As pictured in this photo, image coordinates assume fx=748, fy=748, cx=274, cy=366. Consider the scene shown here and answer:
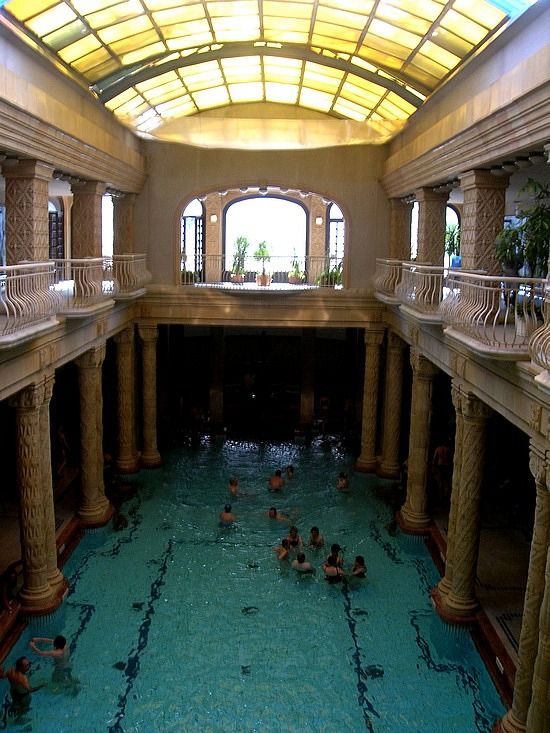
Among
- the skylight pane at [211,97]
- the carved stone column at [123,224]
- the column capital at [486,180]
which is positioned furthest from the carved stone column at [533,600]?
the skylight pane at [211,97]

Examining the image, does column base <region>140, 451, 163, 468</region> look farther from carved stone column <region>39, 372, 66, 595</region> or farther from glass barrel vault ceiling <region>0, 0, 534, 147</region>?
glass barrel vault ceiling <region>0, 0, 534, 147</region>

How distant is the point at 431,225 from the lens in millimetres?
14469

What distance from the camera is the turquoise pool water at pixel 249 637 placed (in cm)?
953

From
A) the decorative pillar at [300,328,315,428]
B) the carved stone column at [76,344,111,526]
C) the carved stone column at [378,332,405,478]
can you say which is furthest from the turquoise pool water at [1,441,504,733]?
the decorative pillar at [300,328,315,428]

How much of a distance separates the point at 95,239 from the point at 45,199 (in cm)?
306

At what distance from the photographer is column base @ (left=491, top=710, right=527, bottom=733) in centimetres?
855

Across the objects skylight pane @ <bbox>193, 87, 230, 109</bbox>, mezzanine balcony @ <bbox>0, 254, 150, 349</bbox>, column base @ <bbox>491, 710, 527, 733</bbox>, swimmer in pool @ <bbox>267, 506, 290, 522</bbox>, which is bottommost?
swimmer in pool @ <bbox>267, 506, 290, 522</bbox>

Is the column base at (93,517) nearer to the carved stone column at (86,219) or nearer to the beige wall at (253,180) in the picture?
the carved stone column at (86,219)

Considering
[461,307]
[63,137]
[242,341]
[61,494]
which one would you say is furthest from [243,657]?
[242,341]

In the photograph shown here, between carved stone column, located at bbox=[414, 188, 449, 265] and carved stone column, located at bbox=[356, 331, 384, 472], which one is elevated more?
carved stone column, located at bbox=[414, 188, 449, 265]

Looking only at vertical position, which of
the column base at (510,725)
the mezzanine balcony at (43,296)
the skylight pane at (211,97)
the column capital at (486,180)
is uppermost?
the skylight pane at (211,97)

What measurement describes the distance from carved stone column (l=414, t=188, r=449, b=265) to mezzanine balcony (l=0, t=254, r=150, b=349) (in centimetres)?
610

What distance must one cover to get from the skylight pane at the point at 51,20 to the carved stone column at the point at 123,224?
7.21 m

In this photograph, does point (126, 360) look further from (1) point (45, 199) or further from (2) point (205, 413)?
(1) point (45, 199)
